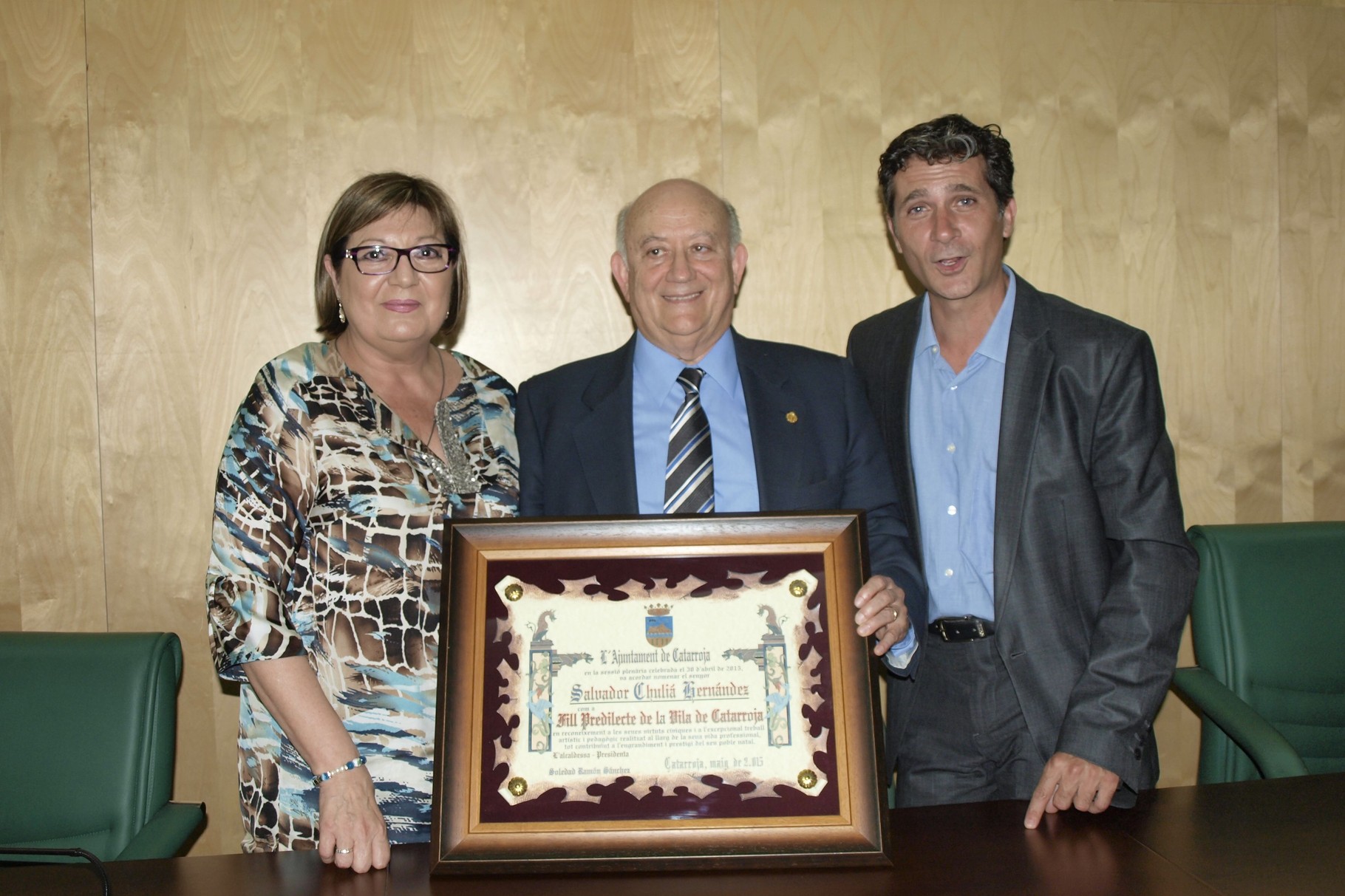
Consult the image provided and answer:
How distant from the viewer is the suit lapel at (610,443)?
224 cm

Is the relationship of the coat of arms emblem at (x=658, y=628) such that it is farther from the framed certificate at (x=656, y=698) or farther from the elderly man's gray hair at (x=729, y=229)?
the elderly man's gray hair at (x=729, y=229)

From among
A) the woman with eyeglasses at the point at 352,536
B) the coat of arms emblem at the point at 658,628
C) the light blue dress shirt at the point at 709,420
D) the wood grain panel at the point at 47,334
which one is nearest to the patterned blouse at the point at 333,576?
the woman with eyeglasses at the point at 352,536

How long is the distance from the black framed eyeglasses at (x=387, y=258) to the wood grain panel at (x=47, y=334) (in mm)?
1414

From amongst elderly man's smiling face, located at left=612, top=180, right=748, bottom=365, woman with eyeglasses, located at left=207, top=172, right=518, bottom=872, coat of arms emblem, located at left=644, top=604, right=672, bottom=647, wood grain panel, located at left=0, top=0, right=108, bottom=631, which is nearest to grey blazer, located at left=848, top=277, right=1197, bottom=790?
elderly man's smiling face, located at left=612, top=180, right=748, bottom=365

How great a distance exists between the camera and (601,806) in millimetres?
1549

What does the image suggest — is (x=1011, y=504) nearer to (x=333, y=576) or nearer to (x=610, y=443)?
(x=610, y=443)

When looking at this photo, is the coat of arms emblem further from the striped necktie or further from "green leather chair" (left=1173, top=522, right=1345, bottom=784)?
"green leather chair" (left=1173, top=522, right=1345, bottom=784)

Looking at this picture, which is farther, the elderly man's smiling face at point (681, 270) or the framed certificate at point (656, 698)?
the elderly man's smiling face at point (681, 270)

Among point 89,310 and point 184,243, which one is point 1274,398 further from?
point 89,310

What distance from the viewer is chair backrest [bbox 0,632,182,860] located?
7.70 ft

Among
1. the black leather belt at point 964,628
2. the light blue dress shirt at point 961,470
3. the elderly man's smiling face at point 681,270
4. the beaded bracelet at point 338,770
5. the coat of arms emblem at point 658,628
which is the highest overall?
the elderly man's smiling face at point 681,270

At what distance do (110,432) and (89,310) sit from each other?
1.22 feet

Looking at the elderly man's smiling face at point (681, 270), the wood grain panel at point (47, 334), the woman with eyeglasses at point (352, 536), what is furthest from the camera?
the wood grain panel at point (47, 334)

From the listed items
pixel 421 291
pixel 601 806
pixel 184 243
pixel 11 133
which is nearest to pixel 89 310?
pixel 184 243
